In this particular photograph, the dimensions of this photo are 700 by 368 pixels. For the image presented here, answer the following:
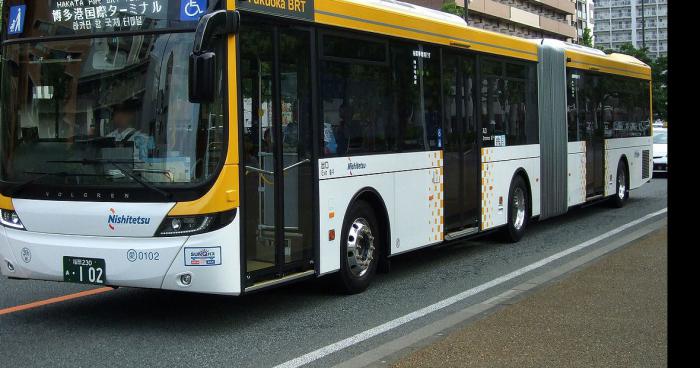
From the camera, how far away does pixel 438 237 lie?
33.2 ft

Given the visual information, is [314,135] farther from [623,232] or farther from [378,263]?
[623,232]

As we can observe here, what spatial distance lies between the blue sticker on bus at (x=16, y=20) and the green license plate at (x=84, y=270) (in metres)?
2.09

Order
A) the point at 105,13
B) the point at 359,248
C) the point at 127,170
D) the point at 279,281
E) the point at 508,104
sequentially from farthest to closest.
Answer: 1. the point at 508,104
2. the point at 359,248
3. the point at 279,281
4. the point at 105,13
5. the point at 127,170

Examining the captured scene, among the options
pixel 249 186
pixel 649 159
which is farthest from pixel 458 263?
pixel 649 159

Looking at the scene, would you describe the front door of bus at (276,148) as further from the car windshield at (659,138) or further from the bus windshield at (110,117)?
the car windshield at (659,138)

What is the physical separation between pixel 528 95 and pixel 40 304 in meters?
8.27

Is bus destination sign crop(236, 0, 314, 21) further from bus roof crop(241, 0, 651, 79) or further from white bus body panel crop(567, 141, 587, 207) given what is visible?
white bus body panel crop(567, 141, 587, 207)

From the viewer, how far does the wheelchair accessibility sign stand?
21.6 feet

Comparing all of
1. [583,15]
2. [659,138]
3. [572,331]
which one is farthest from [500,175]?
[583,15]

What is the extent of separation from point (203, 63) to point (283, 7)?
56.2 inches

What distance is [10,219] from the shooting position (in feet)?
23.4

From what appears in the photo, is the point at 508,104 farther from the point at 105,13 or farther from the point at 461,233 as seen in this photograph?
the point at 105,13

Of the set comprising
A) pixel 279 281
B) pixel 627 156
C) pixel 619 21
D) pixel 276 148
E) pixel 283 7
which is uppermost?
pixel 619 21

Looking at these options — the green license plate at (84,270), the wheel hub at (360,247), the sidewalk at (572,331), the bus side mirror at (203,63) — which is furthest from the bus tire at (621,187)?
the green license plate at (84,270)
